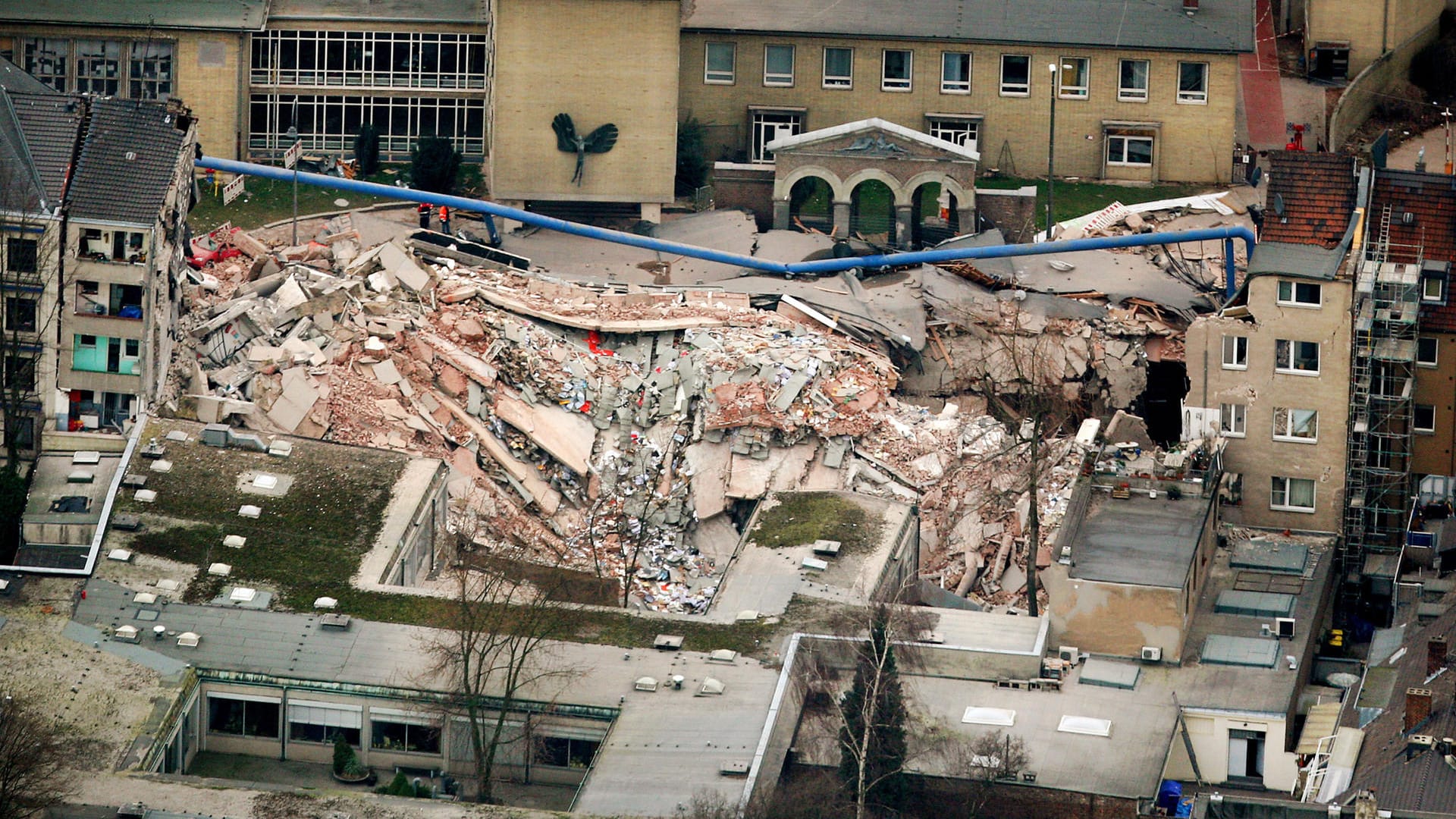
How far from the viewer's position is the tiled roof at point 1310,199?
340 ft

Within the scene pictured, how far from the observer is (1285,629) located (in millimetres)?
95688

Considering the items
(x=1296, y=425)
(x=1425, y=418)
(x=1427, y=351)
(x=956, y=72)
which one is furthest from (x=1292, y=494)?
(x=956, y=72)

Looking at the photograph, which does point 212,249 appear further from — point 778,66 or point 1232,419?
point 1232,419

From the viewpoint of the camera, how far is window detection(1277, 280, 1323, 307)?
102m

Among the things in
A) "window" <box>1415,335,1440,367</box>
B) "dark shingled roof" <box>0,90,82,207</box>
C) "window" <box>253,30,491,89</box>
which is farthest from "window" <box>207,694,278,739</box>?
"window" <box>253,30,491,89</box>

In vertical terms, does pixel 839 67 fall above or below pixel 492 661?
above

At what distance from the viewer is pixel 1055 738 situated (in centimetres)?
8869

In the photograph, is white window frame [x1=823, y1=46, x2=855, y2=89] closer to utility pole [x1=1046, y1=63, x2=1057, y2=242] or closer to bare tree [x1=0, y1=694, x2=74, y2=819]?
utility pole [x1=1046, y1=63, x2=1057, y2=242]

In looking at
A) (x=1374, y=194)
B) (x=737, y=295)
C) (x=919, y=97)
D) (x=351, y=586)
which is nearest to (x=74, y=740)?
(x=351, y=586)

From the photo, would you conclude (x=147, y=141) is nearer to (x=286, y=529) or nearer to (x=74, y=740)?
(x=286, y=529)

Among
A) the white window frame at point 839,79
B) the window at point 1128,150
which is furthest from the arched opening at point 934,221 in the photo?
the window at point 1128,150

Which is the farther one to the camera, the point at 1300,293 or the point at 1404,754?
the point at 1300,293

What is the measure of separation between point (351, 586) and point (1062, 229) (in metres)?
36.8

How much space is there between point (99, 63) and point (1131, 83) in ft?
121
